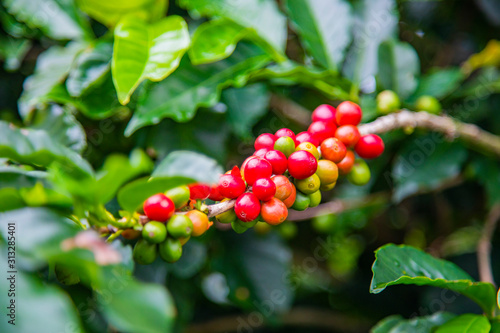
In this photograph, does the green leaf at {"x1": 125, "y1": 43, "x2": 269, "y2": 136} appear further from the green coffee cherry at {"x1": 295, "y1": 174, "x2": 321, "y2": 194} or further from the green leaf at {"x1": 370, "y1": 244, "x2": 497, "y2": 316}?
the green leaf at {"x1": 370, "y1": 244, "x2": 497, "y2": 316}

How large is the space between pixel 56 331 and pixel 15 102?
1.23 metres

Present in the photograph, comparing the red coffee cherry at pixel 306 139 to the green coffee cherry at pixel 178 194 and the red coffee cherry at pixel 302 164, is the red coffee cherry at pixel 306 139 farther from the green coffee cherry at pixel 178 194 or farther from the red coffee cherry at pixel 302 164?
the green coffee cherry at pixel 178 194

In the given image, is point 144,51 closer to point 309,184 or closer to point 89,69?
point 89,69

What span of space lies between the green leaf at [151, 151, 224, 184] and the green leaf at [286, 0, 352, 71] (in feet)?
2.16

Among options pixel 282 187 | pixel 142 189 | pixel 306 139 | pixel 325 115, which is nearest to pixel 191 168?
pixel 142 189

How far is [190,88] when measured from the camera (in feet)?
3.34

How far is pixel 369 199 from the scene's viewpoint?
1705 millimetres

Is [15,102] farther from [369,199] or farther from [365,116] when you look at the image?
[369,199]

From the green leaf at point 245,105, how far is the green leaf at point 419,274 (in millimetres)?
485

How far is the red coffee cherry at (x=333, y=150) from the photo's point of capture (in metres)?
0.77

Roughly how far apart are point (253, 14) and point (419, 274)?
0.75 metres

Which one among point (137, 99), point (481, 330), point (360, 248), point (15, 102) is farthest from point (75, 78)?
point (360, 248)

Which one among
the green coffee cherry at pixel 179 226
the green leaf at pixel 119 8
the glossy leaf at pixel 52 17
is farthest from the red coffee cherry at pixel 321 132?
the glossy leaf at pixel 52 17

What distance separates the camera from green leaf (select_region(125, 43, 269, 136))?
93 centimetres
